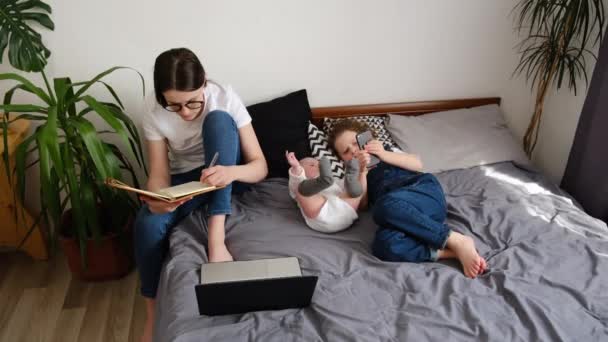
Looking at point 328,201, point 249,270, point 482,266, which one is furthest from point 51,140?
point 482,266

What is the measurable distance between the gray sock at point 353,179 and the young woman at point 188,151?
1.06ft

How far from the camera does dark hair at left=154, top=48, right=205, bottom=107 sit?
136cm

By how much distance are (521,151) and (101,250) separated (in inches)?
72.7

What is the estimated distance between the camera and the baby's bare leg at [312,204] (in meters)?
1.55

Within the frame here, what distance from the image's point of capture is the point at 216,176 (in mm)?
1438

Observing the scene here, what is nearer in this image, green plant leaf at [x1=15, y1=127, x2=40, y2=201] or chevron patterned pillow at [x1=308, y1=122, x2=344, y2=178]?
green plant leaf at [x1=15, y1=127, x2=40, y2=201]

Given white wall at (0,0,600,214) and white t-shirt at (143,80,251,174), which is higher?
white wall at (0,0,600,214)

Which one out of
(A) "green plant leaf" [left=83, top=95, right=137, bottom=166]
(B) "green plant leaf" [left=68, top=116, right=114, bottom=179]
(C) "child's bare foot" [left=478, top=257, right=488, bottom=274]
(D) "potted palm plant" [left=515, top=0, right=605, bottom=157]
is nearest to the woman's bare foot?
(B) "green plant leaf" [left=68, top=116, right=114, bottom=179]

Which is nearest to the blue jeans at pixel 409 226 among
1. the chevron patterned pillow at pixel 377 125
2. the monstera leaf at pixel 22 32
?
the chevron patterned pillow at pixel 377 125

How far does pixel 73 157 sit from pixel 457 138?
1549 mm

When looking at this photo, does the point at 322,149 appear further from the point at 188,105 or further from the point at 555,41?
the point at 555,41

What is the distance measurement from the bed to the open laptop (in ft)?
0.10

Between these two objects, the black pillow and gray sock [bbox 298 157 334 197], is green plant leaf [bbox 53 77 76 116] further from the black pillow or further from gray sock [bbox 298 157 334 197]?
gray sock [bbox 298 157 334 197]

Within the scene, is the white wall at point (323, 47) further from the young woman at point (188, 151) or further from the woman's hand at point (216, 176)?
the woman's hand at point (216, 176)
